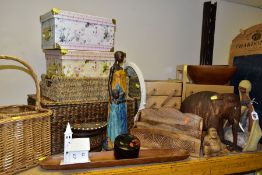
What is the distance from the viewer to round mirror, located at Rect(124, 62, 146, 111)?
3.37ft

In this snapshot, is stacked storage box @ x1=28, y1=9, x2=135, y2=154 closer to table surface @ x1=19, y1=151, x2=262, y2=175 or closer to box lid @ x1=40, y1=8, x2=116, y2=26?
box lid @ x1=40, y1=8, x2=116, y2=26

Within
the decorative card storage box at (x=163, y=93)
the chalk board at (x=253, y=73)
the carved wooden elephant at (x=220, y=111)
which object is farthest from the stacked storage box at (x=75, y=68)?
the chalk board at (x=253, y=73)

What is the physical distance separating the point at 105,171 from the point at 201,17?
3.87 ft

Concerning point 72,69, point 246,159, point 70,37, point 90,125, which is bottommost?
point 246,159

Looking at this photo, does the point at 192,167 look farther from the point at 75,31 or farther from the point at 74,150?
the point at 75,31

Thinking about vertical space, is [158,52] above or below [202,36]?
below

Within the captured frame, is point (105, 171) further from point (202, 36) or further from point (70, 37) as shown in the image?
point (202, 36)

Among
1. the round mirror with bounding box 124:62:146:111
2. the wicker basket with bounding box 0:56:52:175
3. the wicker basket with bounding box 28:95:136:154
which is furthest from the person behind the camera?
the round mirror with bounding box 124:62:146:111

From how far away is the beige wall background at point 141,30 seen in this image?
103 centimetres

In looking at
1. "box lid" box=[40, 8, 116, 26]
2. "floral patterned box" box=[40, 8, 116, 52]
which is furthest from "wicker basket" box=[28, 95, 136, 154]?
"box lid" box=[40, 8, 116, 26]

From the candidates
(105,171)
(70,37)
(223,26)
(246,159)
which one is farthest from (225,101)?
(223,26)

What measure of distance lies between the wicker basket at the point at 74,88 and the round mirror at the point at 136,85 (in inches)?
6.2

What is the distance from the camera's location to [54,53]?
0.94 metres

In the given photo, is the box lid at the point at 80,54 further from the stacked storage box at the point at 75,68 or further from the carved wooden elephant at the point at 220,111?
the carved wooden elephant at the point at 220,111
